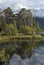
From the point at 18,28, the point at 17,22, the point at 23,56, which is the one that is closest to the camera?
the point at 23,56

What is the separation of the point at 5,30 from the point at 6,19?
10718mm

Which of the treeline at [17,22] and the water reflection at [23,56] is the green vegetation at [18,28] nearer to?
the treeline at [17,22]

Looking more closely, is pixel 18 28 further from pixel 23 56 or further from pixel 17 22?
pixel 23 56

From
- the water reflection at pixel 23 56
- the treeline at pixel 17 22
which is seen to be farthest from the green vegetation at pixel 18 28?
the water reflection at pixel 23 56

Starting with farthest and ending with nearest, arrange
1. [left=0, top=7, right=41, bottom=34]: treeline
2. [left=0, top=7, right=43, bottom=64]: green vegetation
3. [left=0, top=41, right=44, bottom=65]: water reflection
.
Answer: [left=0, top=7, right=41, bottom=34]: treeline
[left=0, top=7, right=43, bottom=64]: green vegetation
[left=0, top=41, right=44, bottom=65]: water reflection

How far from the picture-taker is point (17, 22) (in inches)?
3371

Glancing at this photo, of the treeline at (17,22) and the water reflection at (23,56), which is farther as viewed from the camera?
the treeline at (17,22)

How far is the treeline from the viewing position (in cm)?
7586

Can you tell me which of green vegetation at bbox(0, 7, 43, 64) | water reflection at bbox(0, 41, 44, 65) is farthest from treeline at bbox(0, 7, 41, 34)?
water reflection at bbox(0, 41, 44, 65)

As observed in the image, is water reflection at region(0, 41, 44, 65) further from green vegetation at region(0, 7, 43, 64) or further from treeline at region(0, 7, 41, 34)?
treeline at region(0, 7, 41, 34)

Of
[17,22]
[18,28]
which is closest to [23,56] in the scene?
[18,28]

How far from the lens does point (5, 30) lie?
74.5 m

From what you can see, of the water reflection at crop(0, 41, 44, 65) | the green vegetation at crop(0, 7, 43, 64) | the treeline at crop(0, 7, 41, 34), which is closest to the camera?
the water reflection at crop(0, 41, 44, 65)

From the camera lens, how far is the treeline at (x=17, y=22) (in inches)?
2986
